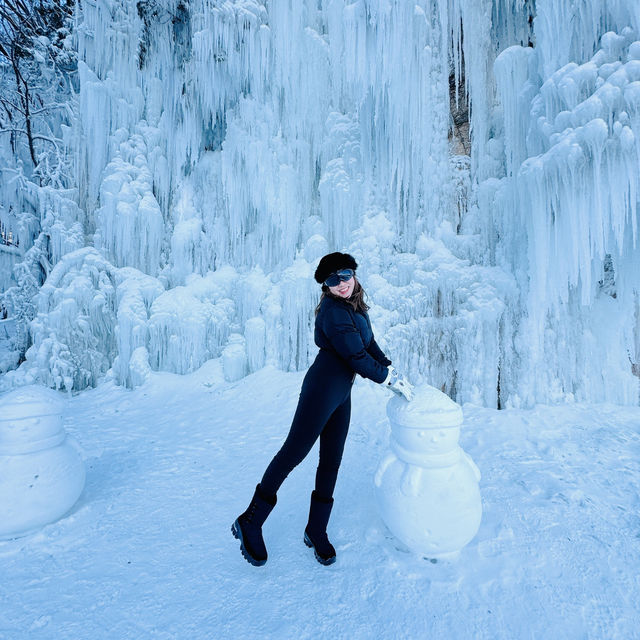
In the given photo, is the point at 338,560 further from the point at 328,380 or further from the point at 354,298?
the point at 354,298

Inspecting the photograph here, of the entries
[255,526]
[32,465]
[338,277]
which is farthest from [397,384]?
[32,465]

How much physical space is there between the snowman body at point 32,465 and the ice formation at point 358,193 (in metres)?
3.04

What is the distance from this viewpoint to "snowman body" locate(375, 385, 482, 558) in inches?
63.5

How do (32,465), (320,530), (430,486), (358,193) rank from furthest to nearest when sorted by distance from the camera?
(358,193) < (32,465) < (320,530) < (430,486)

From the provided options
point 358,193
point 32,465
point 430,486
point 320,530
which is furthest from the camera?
point 358,193

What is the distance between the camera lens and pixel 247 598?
150 centimetres

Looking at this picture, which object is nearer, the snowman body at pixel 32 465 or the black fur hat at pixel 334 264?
the black fur hat at pixel 334 264

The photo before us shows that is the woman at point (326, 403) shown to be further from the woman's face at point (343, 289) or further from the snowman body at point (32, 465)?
the snowman body at point (32, 465)

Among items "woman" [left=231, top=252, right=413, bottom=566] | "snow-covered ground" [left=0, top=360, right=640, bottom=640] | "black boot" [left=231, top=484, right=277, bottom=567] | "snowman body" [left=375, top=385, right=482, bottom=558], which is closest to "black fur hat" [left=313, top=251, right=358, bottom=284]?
"woman" [left=231, top=252, right=413, bottom=566]

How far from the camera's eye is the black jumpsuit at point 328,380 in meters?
1.59

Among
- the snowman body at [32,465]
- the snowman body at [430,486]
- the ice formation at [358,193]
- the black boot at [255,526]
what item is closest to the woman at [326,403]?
the black boot at [255,526]

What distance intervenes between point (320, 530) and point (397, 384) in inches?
32.4

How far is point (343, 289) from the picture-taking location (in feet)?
5.65

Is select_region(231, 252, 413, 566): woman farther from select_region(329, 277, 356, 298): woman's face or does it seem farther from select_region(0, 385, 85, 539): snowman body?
select_region(0, 385, 85, 539): snowman body
